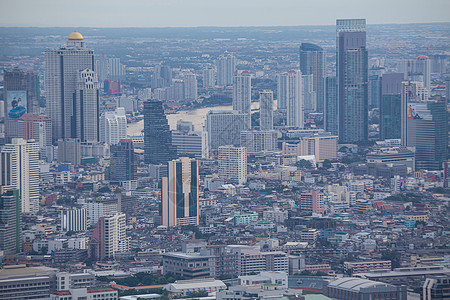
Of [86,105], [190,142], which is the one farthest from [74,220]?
[86,105]

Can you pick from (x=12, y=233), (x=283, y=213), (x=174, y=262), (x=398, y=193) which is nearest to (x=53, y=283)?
(x=174, y=262)

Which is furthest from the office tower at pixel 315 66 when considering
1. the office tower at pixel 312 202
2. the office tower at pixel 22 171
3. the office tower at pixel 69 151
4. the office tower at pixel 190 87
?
the office tower at pixel 22 171

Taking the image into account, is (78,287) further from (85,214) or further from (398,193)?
(398,193)

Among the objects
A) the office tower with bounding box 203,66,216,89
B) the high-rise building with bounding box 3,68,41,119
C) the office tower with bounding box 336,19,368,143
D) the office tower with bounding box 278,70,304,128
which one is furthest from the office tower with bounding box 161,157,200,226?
the office tower with bounding box 203,66,216,89

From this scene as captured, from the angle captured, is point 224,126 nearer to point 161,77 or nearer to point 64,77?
point 64,77

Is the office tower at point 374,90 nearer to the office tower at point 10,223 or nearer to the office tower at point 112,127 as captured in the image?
the office tower at point 112,127
